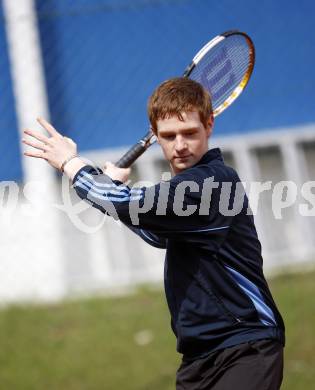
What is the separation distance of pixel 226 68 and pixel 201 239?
3.41 ft

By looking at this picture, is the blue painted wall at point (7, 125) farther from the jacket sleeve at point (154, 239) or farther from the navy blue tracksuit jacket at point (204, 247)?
the navy blue tracksuit jacket at point (204, 247)

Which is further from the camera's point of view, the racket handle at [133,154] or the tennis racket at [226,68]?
the tennis racket at [226,68]

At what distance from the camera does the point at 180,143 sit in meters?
2.60

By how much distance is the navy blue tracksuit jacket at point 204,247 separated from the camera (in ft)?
8.33

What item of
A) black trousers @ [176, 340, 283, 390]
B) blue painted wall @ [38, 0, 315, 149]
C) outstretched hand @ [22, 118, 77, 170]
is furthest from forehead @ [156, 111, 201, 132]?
blue painted wall @ [38, 0, 315, 149]

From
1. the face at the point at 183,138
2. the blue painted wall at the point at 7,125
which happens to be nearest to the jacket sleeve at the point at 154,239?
the face at the point at 183,138

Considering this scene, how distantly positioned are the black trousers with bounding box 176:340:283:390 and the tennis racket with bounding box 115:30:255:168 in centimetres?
111

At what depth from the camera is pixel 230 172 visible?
8.76 ft

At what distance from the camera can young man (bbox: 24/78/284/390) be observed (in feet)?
8.36

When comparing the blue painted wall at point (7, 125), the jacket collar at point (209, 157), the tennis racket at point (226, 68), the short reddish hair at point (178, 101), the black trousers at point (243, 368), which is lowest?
the black trousers at point (243, 368)

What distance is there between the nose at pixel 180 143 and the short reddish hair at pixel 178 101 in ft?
0.21

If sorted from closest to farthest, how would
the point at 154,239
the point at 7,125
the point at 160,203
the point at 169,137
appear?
1. the point at 160,203
2. the point at 169,137
3. the point at 154,239
4. the point at 7,125

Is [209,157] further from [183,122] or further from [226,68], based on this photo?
[226,68]

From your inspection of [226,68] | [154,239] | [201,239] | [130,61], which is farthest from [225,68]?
[130,61]
